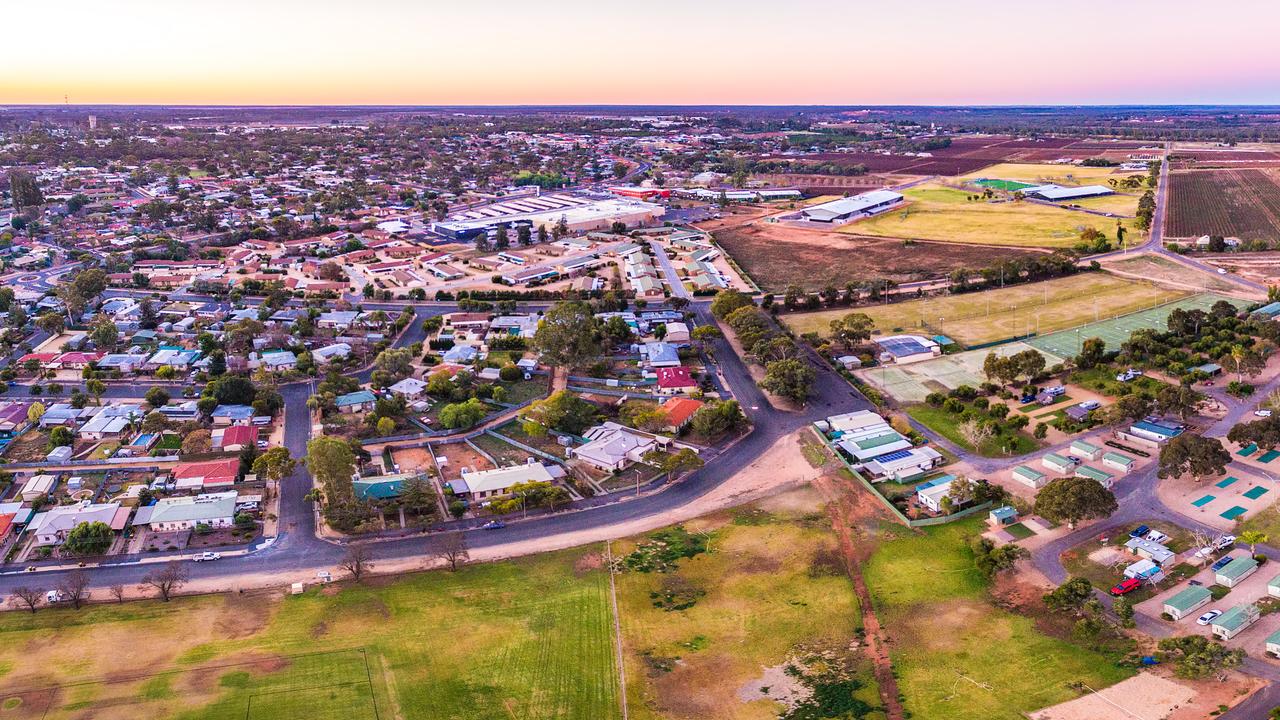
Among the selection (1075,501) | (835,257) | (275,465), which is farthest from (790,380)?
(835,257)

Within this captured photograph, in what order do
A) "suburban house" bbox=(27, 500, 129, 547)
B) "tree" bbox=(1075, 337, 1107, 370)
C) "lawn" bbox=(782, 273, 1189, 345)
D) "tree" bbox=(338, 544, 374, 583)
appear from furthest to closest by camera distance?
"lawn" bbox=(782, 273, 1189, 345)
"tree" bbox=(1075, 337, 1107, 370)
"suburban house" bbox=(27, 500, 129, 547)
"tree" bbox=(338, 544, 374, 583)

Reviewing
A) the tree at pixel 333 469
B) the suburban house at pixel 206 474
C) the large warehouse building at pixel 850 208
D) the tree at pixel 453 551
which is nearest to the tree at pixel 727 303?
the tree at pixel 453 551

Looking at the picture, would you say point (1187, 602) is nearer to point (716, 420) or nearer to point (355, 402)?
point (716, 420)

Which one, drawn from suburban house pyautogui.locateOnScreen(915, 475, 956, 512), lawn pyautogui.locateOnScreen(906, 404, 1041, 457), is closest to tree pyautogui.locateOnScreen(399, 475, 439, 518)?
suburban house pyautogui.locateOnScreen(915, 475, 956, 512)

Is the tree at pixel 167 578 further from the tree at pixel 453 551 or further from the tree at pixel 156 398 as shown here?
the tree at pixel 156 398

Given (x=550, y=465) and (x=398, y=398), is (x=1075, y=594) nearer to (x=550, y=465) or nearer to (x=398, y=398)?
(x=550, y=465)

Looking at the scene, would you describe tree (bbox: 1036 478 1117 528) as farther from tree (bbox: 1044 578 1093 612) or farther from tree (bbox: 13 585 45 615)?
tree (bbox: 13 585 45 615)
